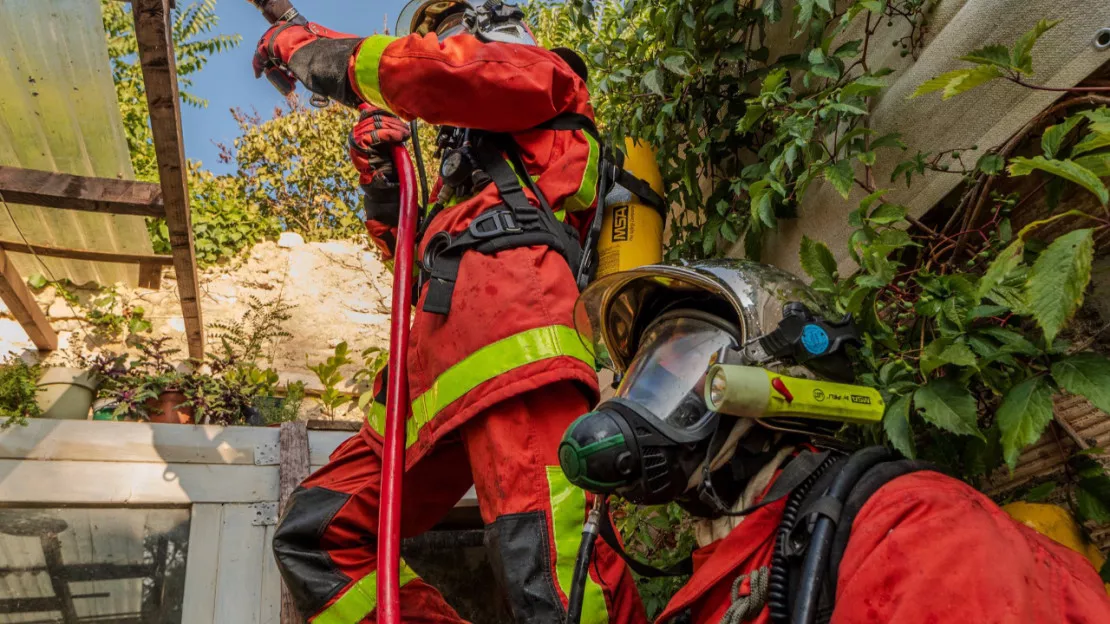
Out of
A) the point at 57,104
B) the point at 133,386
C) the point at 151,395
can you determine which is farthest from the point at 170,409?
the point at 57,104

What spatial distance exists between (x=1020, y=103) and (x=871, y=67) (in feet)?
1.95

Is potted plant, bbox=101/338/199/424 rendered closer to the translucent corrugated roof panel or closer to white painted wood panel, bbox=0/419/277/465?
white painted wood panel, bbox=0/419/277/465

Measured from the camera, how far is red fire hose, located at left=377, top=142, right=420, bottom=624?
6.95 ft

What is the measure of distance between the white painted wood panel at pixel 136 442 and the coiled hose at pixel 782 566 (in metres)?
2.94

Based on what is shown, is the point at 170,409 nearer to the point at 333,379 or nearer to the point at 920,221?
the point at 333,379

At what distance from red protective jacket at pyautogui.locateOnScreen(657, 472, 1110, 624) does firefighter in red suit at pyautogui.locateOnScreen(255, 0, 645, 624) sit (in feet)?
2.61

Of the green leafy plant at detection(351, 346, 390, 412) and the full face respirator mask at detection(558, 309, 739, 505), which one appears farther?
the green leafy plant at detection(351, 346, 390, 412)

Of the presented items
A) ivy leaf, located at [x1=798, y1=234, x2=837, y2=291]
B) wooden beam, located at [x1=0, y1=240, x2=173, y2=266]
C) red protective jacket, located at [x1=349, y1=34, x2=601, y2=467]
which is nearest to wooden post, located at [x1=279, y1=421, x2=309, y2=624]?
red protective jacket, located at [x1=349, y1=34, x2=601, y2=467]

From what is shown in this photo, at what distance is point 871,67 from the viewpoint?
2314mm

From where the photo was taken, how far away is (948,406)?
1.63m

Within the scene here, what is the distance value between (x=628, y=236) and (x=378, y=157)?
0.99m

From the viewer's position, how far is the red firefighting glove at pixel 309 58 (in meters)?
2.53

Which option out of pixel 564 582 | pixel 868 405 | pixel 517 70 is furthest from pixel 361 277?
pixel 868 405

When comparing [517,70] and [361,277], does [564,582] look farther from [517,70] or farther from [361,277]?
[361,277]
